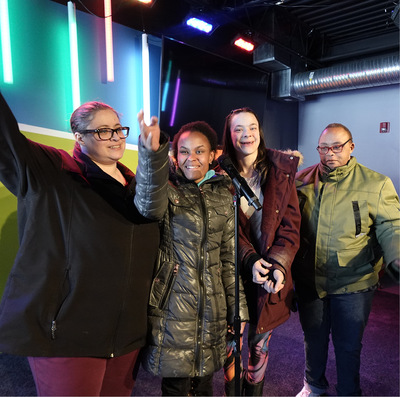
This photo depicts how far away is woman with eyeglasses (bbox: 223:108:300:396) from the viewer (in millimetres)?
1932

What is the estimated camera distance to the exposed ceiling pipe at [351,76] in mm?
5156

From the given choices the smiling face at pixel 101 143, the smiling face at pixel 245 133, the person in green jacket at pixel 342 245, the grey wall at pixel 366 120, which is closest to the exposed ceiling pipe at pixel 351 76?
the grey wall at pixel 366 120

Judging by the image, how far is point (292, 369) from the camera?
2973mm

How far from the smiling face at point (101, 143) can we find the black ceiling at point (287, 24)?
2585 mm

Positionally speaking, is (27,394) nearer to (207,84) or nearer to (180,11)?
(207,84)

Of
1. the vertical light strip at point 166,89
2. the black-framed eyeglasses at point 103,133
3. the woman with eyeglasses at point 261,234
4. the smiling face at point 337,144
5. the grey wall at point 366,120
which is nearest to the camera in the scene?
the black-framed eyeglasses at point 103,133

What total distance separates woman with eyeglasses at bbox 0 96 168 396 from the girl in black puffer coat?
0.34 ft

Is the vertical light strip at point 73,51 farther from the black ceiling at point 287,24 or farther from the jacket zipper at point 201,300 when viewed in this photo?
the jacket zipper at point 201,300

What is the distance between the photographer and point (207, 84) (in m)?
4.82

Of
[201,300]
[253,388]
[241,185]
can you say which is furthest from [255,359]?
[241,185]

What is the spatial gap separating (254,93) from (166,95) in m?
1.87

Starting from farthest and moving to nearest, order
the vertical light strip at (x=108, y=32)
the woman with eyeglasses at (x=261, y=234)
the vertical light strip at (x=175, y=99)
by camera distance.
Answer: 1. the vertical light strip at (x=175, y=99)
2. the vertical light strip at (x=108, y=32)
3. the woman with eyeglasses at (x=261, y=234)

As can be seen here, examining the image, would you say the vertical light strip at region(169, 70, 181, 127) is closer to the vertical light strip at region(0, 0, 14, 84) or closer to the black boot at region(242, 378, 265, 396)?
the vertical light strip at region(0, 0, 14, 84)

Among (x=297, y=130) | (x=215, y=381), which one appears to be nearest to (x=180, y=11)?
(x=297, y=130)
